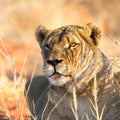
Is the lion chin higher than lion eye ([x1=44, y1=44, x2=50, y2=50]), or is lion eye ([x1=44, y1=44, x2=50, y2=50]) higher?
lion eye ([x1=44, y1=44, x2=50, y2=50])

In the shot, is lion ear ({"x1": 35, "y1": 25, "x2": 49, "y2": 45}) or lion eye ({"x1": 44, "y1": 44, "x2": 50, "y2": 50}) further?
lion ear ({"x1": 35, "y1": 25, "x2": 49, "y2": 45})

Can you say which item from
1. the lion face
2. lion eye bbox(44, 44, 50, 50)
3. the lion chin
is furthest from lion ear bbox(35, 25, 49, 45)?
the lion chin

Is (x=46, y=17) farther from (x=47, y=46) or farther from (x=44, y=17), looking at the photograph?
(x=47, y=46)

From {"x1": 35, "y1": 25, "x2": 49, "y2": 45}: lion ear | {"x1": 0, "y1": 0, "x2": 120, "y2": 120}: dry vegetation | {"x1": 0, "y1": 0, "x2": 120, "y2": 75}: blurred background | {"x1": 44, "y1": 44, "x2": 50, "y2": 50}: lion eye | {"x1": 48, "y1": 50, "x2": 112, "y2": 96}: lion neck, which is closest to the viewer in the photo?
{"x1": 48, "y1": 50, "x2": 112, "y2": 96}: lion neck

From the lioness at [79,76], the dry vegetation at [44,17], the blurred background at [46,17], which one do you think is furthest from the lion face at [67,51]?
the blurred background at [46,17]

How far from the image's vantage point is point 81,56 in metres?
6.63

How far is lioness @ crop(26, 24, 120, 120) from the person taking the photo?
6457mm

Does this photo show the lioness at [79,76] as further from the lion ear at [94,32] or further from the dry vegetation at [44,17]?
the dry vegetation at [44,17]

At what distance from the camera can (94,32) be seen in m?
6.88

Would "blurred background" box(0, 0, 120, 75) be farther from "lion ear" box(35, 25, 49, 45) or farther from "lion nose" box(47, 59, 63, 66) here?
"lion nose" box(47, 59, 63, 66)

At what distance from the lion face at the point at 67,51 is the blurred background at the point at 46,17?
36.6 feet

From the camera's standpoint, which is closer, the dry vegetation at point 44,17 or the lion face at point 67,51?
the lion face at point 67,51

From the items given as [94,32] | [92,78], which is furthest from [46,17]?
[92,78]

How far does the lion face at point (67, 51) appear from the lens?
6338 millimetres
